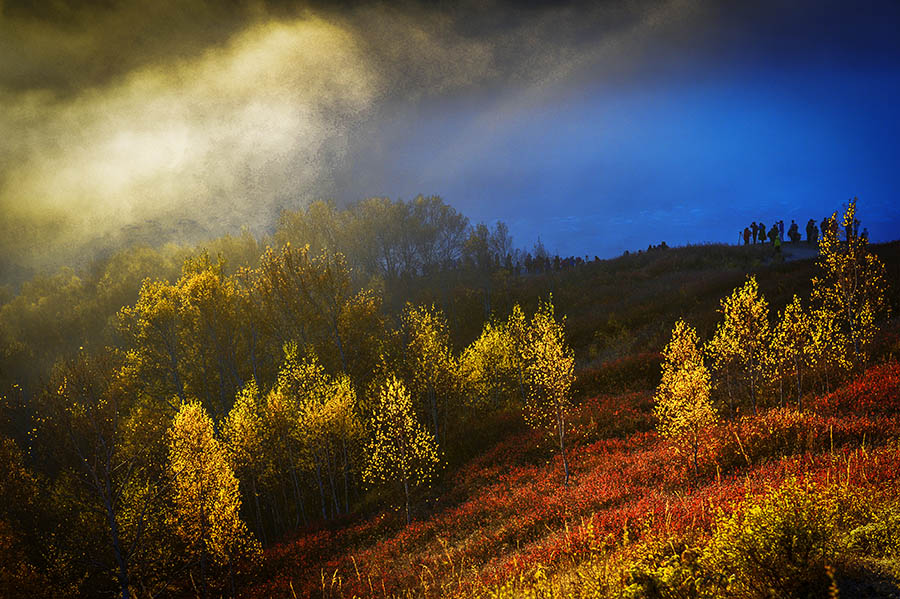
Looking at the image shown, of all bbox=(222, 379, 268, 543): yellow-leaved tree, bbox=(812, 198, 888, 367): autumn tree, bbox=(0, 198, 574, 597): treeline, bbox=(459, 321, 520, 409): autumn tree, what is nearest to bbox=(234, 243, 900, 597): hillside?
bbox=(812, 198, 888, 367): autumn tree

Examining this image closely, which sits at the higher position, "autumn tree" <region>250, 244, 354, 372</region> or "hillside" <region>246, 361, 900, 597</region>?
"autumn tree" <region>250, 244, 354, 372</region>

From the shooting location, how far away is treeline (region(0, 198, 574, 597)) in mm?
19609

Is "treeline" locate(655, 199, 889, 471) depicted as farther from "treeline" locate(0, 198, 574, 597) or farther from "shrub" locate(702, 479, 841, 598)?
"shrub" locate(702, 479, 841, 598)

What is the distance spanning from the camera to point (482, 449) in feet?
93.6

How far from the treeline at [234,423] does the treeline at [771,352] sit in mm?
5352

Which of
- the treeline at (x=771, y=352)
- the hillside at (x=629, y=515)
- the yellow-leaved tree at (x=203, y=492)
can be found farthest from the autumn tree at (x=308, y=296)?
the treeline at (x=771, y=352)

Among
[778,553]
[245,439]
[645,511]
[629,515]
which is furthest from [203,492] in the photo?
[778,553]

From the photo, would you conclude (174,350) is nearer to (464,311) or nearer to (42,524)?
(42,524)

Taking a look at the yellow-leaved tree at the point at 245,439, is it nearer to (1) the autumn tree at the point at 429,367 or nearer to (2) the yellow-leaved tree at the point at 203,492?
(2) the yellow-leaved tree at the point at 203,492

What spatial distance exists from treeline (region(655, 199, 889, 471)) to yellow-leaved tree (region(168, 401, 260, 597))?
20.4 m

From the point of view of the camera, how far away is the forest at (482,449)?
24.0 feet

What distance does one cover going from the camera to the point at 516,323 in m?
34.5

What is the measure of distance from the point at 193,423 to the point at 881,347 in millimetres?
36090

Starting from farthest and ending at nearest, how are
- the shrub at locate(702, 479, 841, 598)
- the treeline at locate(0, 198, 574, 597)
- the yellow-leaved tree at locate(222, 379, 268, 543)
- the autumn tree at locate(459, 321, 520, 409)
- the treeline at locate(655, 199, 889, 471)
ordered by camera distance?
the autumn tree at locate(459, 321, 520, 409) < the yellow-leaved tree at locate(222, 379, 268, 543) < the treeline at locate(0, 198, 574, 597) < the treeline at locate(655, 199, 889, 471) < the shrub at locate(702, 479, 841, 598)
